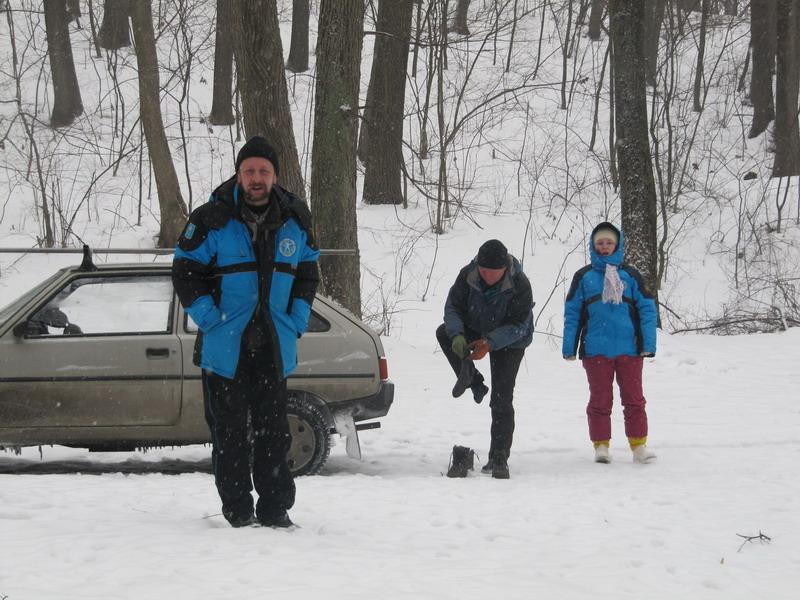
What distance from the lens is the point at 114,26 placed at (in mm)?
27656

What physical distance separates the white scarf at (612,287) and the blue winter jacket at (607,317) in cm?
4

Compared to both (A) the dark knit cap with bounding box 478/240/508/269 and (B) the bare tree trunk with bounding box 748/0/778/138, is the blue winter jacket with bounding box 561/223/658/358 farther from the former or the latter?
(B) the bare tree trunk with bounding box 748/0/778/138

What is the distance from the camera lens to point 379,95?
19.2 meters

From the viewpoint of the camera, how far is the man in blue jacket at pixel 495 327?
652cm

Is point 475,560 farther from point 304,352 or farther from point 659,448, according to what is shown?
point 659,448

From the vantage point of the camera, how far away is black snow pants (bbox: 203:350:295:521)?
4.45 m

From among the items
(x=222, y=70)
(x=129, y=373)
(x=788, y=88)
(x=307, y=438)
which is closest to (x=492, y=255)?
(x=307, y=438)

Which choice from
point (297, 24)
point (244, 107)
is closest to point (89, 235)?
point (244, 107)

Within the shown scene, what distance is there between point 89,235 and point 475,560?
51.8 ft

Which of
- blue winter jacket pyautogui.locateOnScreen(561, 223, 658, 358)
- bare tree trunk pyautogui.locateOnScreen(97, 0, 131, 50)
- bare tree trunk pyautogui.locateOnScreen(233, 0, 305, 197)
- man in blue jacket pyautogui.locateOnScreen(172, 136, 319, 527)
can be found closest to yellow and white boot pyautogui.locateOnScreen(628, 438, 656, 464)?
blue winter jacket pyautogui.locateOnScreen(561, 223, 658, 358)

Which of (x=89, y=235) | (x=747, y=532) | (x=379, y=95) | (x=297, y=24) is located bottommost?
(x=747, y=532)

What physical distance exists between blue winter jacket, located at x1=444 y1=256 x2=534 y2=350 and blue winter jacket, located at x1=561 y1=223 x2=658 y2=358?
618mm

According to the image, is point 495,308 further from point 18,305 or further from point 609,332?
point 18,305

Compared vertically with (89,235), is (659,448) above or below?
below
